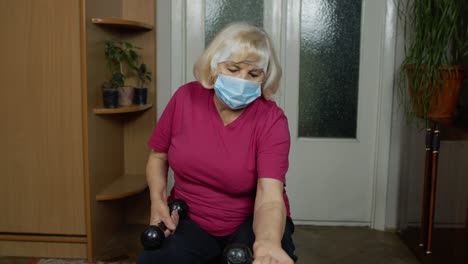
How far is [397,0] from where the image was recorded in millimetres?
2852

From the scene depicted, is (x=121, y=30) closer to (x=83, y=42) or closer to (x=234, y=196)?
(x=83, y=42)

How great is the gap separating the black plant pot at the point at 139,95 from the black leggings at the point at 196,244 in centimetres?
127

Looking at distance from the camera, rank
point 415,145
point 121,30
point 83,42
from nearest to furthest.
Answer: point 83,42 → point 415,145 → point 121,30

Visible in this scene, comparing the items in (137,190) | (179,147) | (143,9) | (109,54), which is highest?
(143,9)

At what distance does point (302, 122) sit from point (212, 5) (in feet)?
2.73

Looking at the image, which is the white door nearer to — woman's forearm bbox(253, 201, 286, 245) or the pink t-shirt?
the pink t-shirt

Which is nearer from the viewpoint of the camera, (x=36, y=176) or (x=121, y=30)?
(x=36, y=176)

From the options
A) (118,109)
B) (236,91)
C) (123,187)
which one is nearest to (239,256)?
(236,91)

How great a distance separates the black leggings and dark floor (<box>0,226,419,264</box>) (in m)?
1.07

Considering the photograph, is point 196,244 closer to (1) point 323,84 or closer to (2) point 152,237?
(2) point 152,237

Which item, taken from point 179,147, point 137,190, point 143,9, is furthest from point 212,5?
point 179,147

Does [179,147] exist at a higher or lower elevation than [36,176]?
higher

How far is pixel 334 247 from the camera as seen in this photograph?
2.78 metres

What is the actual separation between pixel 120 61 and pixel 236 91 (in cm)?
133
